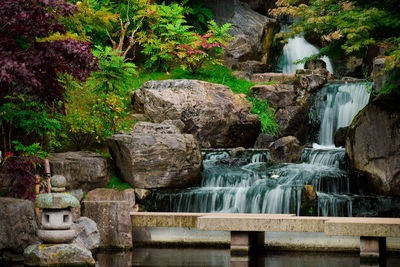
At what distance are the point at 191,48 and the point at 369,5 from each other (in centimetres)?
856

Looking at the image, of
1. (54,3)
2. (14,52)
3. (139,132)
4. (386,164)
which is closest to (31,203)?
(14,52)

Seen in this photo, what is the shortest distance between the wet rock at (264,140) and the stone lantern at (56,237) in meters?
9.15

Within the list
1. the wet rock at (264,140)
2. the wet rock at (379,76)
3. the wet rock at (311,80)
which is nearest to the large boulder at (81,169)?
the wet rock at (264,140)

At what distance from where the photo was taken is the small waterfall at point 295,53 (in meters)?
25.1

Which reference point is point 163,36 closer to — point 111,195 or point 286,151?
point 286,151

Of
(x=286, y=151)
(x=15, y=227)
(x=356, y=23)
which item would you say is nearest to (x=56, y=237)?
(x=15, y=227)

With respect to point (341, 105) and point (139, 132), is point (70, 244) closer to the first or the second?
point (139, 132)

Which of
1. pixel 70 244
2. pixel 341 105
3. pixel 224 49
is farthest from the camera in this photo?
pixel 224 49

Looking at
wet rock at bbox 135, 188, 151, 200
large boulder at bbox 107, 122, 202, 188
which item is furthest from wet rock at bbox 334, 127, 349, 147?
wet rock at bbox 135, 188, 151, 200

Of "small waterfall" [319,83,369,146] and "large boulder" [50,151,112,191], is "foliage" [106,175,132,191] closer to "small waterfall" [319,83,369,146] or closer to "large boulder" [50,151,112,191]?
"large boulder" [50,151,112,191]

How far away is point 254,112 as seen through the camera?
18953mm

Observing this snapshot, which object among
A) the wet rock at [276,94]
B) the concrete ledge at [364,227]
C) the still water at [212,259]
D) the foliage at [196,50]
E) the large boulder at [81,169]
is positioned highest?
the foliage at [196,50]

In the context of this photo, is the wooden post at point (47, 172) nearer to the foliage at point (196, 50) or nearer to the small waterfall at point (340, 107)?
the foliage at point (196, 50)

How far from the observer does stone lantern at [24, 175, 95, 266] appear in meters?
9.06
